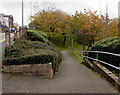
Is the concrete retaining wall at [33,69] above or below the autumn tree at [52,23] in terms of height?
below

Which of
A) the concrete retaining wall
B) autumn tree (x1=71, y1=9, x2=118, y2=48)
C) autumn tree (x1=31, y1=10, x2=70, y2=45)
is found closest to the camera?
the concrete retaining wall

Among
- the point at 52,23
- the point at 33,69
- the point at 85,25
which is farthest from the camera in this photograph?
the point at 52,23

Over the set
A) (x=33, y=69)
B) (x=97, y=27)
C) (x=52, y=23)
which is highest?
(x=52, y=23)

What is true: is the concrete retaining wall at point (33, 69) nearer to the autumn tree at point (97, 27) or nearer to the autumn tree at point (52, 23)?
the autumn tree at point (97, 27)

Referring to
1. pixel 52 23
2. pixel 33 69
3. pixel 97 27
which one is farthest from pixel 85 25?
pixel 33 69

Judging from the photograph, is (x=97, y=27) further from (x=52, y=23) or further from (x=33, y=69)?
(x=33, y=69)

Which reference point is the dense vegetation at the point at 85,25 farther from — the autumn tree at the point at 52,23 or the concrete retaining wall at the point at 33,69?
the concrete retaining wall at the point at 33,69


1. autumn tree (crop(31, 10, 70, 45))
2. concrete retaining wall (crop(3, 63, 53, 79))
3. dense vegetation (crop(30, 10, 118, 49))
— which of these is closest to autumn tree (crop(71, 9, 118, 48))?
dense vegetation (crop(30, 10, 118, 49))

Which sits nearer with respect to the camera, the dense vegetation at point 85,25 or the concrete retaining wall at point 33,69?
the concrete retaining wall at point 33,69

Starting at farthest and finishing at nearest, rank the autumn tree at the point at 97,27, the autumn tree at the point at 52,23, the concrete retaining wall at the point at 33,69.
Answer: the autumn tree at the point at 52,23 < the autumn tree at the point at 97,27 < the concrete retaining wall at the point at 33,69

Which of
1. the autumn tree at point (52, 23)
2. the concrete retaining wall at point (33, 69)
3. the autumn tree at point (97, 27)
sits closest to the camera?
the concrete retaining wall at point (33, 69)

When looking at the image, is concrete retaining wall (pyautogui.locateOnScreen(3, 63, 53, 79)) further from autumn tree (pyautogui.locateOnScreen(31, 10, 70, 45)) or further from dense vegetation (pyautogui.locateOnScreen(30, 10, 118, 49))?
autumn tree (pyautogui.locateOnScreen(31, 10, 70, 45))

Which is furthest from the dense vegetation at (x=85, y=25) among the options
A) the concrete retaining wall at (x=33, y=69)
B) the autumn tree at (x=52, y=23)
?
the concrete retaining wall at (x=33, y=69)

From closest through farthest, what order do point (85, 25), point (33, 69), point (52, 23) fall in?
point (33, 69), point (85, 25), point (52, 23)
